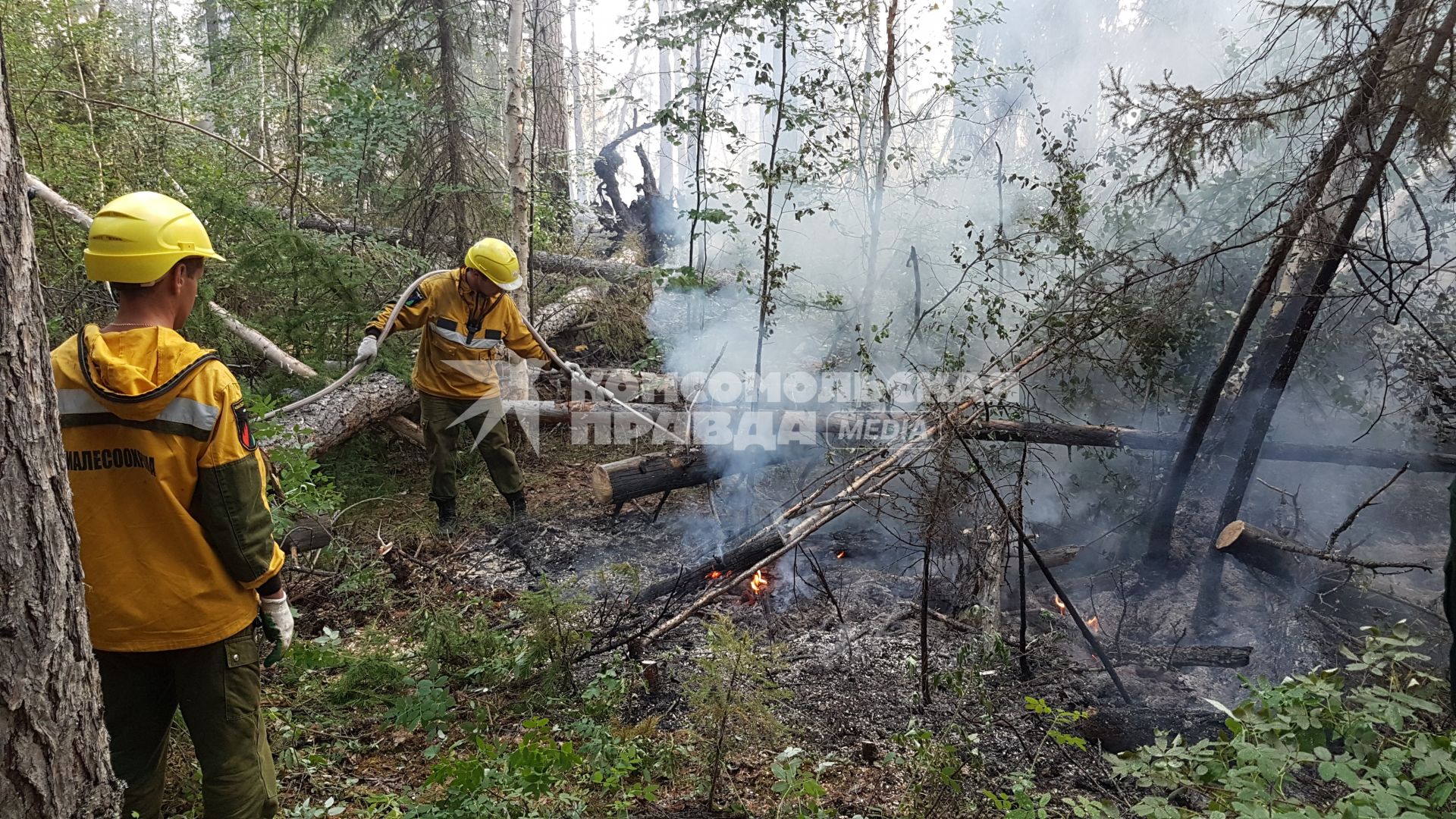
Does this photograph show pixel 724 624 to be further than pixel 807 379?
No

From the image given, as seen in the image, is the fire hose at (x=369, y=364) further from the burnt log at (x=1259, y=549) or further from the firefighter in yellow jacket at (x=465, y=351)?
the burnt log at (x=1259, y=549)

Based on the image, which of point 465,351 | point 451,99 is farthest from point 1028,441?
point 451,99

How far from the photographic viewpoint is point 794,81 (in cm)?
853

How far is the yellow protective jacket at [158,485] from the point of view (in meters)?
2.01

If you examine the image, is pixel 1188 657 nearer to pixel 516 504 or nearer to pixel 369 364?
pixel 516 504

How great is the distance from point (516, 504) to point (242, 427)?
412cm

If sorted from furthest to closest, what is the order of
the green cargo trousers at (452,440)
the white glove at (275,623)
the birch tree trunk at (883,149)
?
the birch tree trunk at (883,149) → the green cargo trousers at (452,440) → the white glove at (275,623)

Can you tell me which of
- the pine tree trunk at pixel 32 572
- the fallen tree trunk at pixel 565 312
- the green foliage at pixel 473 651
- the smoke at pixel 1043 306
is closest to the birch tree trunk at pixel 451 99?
the fallen tree trunk at pixel 565 312

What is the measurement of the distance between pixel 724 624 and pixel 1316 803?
279 cm

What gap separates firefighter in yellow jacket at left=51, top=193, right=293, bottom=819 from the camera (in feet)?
6.69

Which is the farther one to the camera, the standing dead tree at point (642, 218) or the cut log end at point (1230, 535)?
the standing dead tree at point (642, 218)

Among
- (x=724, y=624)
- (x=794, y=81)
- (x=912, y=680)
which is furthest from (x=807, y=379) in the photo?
(x=724, y=624)

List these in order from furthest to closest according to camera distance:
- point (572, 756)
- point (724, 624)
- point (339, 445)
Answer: point (339, 445), point (724, 624), point (572, 756)

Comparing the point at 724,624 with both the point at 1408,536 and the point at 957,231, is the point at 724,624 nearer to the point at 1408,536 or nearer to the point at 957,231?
the point at 1408,536
